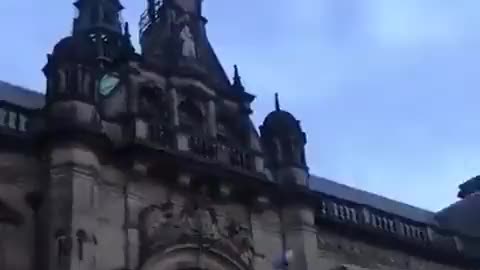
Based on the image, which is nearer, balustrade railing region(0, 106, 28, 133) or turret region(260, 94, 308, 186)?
balustrade railing region(0, 106, 28, 133)

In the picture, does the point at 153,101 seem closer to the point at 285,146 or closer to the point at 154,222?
the point at 154,222

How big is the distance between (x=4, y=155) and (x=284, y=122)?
6.58 meters

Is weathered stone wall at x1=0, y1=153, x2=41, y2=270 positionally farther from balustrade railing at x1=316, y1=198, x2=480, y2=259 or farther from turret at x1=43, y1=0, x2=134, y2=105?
balustrade railing at x1=316, y1=198, x2=480, y2=259

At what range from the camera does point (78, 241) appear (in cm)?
1833

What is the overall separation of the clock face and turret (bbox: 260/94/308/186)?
363cm

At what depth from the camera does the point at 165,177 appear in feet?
66.6

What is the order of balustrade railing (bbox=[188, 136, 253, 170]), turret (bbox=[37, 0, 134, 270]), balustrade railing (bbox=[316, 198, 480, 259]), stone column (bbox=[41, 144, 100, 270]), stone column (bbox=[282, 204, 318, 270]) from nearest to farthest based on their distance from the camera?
1. stone column (bbox=[41, 144, 100, 270])
2. turret (bbox=[37, 0, 134, 270])
3. balustrade railing (bbox=[188, 136, 253, 170])
4. stone column (bbox=[282, 204, 318, 270])
5. balustrade railing (bbox=[316, 198, 480, 259])

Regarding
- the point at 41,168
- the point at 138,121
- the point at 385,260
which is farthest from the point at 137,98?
the point at 385,260

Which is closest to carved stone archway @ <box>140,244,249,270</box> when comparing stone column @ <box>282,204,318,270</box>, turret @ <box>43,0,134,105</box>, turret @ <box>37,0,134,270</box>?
turret @ <box>37,0,134,270</box>

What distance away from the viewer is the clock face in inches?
830

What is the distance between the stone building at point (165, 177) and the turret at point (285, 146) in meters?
0.03

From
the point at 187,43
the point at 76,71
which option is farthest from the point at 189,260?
the point at 187,43

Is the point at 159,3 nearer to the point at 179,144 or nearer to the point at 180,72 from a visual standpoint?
the point at 180,72

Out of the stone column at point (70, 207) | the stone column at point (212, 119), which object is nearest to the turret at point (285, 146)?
the stone column at point (212, 119)
